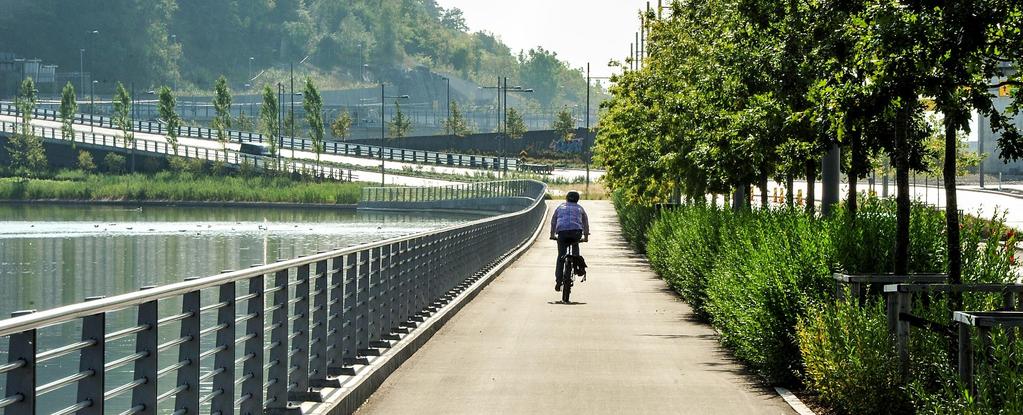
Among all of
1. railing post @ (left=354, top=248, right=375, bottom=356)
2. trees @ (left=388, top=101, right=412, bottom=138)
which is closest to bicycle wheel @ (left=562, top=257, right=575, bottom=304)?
railing post @ (left=354, top=248, right=375, bottom=356)

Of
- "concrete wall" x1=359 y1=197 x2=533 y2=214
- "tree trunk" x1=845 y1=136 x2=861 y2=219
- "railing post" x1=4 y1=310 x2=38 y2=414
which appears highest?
"tree trunk" x1=845 y1=136 x2=861 y2=219

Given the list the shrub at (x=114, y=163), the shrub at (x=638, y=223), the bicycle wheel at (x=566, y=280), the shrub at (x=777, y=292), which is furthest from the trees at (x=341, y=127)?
the shrub at (x=777, y=292)

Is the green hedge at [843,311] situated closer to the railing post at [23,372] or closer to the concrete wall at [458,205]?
the railing post at [23,372]

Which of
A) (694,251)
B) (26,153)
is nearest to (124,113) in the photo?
(26,153)

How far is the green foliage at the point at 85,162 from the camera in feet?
422

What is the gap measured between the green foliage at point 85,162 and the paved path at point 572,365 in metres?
106

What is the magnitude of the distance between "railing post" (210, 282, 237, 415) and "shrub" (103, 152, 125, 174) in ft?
400

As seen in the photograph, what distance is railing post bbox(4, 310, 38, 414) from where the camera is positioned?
18.9ft

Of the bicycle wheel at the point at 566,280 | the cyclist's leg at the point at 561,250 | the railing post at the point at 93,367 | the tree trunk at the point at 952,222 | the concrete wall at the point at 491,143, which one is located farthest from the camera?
the concrete wall at the point at 491,143

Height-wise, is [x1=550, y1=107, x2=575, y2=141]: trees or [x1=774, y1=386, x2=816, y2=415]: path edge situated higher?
[x1=550, y1=107, x2=575, y2=141]: trees

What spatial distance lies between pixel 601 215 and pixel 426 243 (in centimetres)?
6004

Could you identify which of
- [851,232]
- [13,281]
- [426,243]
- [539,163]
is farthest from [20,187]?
[851,232]

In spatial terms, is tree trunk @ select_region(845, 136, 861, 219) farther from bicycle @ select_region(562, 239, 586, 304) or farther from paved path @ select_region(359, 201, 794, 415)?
bicycle @ select_region(562, 239, 586, 304)

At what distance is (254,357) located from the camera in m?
10.2
